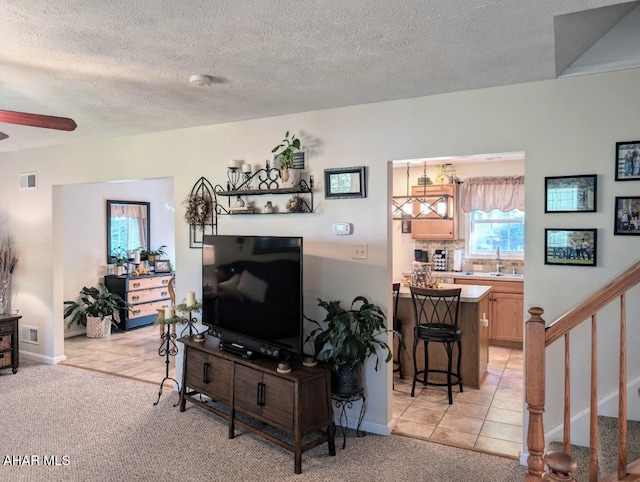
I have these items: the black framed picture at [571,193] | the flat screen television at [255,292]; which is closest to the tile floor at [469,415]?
the flat screen television at [255,292]

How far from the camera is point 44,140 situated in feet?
16.2

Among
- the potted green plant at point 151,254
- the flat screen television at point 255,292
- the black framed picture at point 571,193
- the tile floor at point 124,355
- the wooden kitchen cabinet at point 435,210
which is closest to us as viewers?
the black framed picture at point 571,193

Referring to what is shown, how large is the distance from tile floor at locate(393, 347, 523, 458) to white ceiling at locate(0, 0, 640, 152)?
243 centimetres

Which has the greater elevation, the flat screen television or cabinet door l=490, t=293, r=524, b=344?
the flat screen television

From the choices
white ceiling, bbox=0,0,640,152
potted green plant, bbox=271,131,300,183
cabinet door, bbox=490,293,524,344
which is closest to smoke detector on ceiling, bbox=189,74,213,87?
white ceiling, bbox=0,0,640,152

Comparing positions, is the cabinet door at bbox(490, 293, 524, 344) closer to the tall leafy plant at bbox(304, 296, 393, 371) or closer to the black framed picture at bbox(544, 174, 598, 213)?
the tall leafy plant at bbox(304, 296, 393, 371)

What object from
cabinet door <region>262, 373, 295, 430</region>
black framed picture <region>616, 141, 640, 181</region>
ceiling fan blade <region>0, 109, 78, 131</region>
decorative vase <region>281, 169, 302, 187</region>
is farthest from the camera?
decorative vase <region>281, 169, 302, 187</region>

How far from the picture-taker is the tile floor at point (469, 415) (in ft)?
11.1

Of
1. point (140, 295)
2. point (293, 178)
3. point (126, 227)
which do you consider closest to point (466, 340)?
point (293, 178)

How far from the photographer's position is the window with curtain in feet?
20.9

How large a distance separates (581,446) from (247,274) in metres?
2.39

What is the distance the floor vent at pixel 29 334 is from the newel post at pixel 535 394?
541 cm

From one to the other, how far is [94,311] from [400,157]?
5036 millimetres

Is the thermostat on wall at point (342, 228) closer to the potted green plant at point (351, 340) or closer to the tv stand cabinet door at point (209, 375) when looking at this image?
the potted green plant at point (351, 340)
